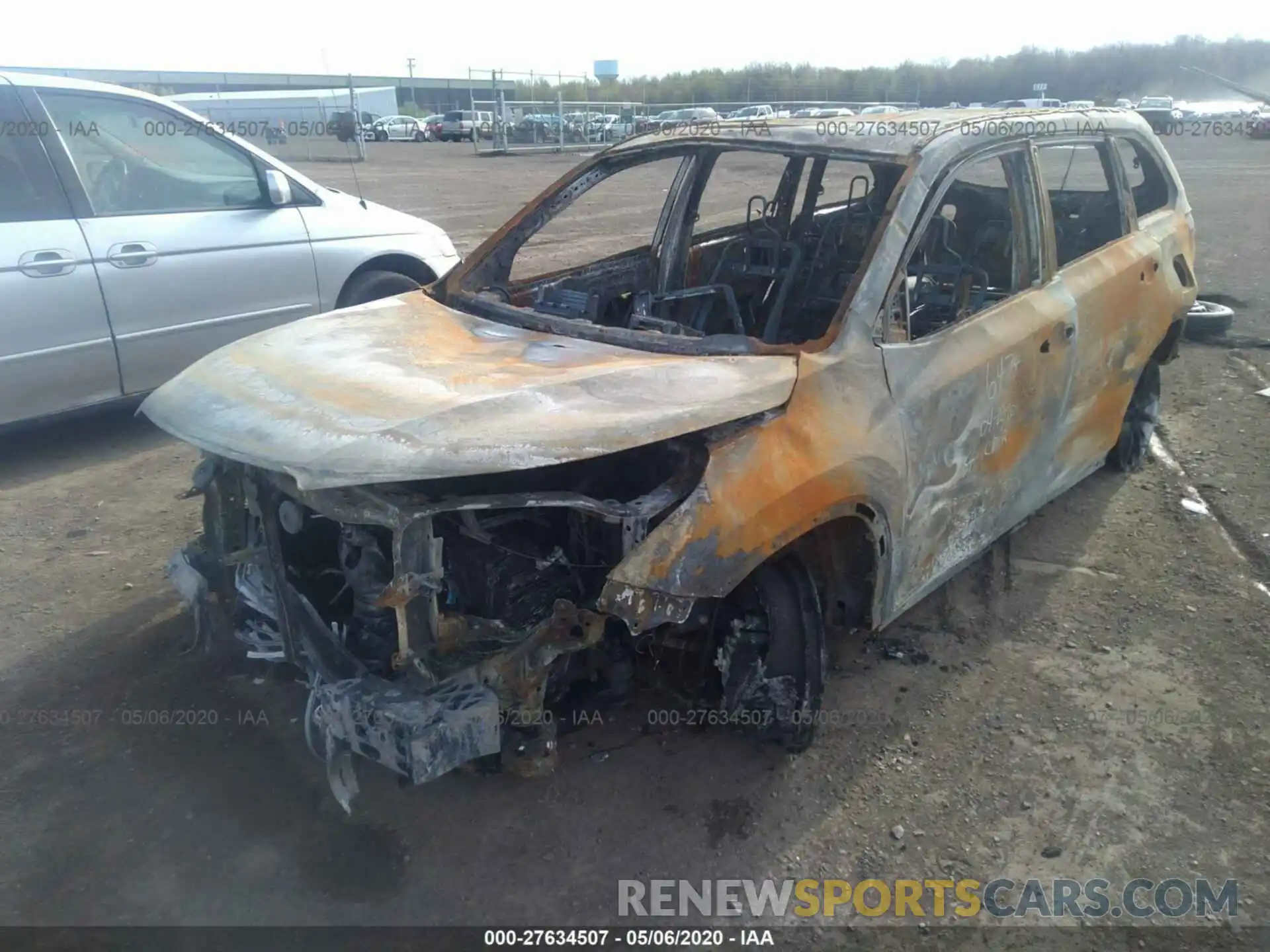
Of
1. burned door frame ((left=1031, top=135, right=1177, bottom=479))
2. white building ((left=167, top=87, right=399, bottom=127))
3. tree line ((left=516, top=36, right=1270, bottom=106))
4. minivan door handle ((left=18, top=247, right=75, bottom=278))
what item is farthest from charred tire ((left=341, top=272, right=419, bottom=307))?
white building ((left=167, top=87, right=399, bottom=127))

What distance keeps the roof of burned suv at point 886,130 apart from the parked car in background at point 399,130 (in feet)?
127

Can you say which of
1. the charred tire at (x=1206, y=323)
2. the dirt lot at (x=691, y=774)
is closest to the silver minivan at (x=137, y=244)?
the dirt lot at (x=691, y=774)

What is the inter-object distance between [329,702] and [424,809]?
1.76ft

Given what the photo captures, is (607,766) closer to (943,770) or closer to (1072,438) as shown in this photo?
(943,770)

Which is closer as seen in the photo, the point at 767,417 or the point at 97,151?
the point at 767,417

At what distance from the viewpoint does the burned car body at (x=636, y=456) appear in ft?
7.71

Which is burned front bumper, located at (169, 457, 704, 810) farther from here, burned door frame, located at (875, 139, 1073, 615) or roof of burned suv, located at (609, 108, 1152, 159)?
roof of burned suv, located at (609, 108, 1152, 159)

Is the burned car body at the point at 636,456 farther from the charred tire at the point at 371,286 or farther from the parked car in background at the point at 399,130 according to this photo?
the parked car in background at the point at 399,130

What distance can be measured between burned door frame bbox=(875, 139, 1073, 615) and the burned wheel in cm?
38

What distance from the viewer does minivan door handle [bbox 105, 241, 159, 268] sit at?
4789mm

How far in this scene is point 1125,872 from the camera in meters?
2.48

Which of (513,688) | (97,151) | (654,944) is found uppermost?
(97,151)

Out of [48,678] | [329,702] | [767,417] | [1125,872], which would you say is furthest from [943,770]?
[48,678]

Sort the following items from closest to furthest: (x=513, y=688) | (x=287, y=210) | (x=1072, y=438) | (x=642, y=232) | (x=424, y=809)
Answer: (x=513, y=688) → (x=424, y=809) → (x=1072, y=438) → (x=287, y=210) → (x=642, y=232)
